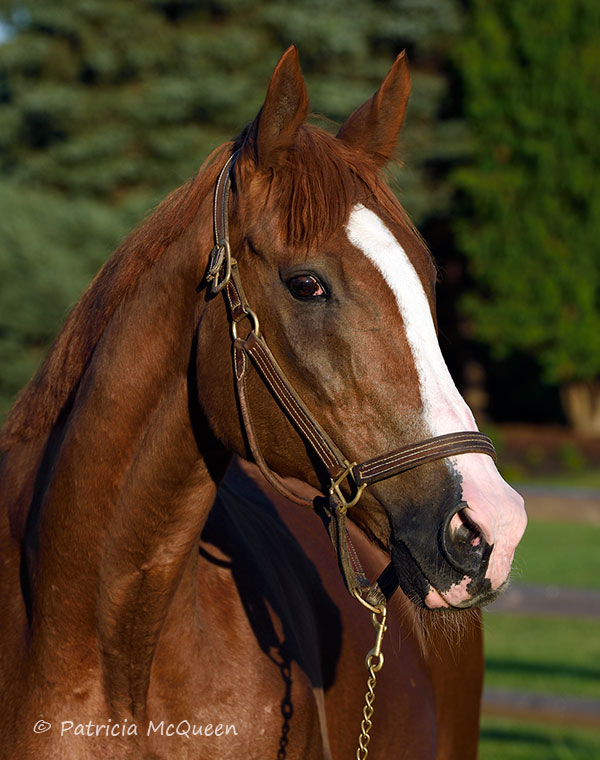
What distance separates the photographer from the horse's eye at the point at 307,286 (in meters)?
2.07

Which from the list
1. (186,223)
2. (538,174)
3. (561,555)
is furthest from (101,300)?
(538,174)

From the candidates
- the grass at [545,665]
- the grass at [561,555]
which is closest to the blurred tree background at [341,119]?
the grass at [561,555]

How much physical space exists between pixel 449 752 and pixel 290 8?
68.4 feet

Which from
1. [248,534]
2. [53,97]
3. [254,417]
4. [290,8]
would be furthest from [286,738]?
[290,8]

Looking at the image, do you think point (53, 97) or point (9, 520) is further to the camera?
point (53, 97)

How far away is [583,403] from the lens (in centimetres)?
2456

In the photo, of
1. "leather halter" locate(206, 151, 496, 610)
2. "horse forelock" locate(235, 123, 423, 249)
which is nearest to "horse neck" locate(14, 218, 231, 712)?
"leather halter" locate(206, 151, 496, 610)

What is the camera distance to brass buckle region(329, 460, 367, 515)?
2053 mm

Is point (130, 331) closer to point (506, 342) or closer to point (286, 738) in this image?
point (286, 738)

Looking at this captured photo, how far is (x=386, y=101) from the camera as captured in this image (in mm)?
2453

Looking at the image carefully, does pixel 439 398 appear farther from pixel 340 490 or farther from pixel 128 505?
pixel 128 505

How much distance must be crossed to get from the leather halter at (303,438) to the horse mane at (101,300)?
14 cm

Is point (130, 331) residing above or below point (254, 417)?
above

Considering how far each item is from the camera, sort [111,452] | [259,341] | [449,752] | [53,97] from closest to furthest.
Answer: [259,341], [111,452], [449,752], [53,97]
